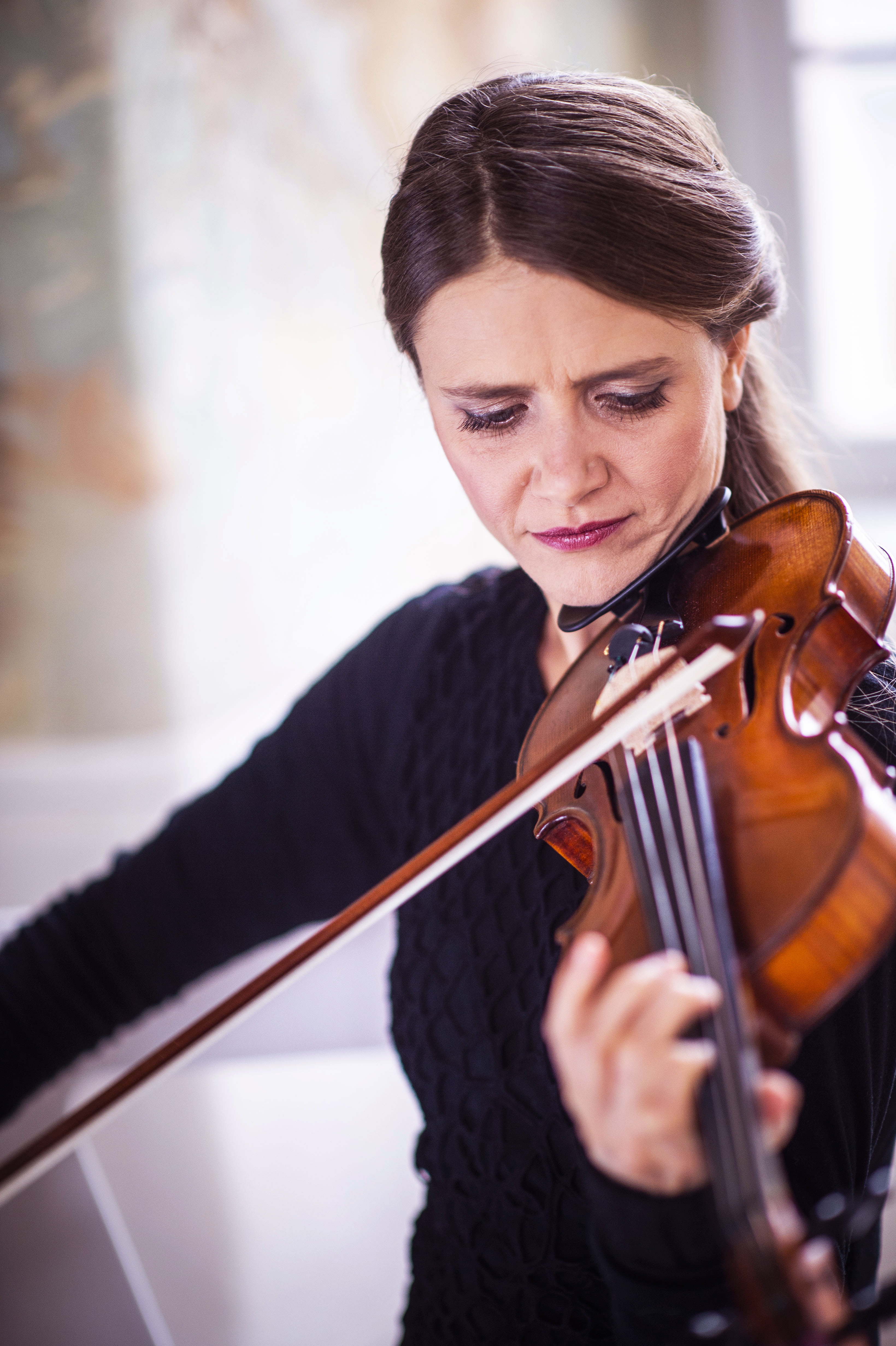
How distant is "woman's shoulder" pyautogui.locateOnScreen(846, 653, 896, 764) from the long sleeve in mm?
390

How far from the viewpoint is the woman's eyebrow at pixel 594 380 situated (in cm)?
62

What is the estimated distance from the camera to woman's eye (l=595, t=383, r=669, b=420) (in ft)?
2.07

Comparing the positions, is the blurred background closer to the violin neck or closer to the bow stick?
the bow stick

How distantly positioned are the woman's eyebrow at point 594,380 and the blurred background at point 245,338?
795 mm

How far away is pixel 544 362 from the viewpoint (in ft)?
2.02

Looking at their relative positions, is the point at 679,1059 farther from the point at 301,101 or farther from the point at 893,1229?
the point at 301,101

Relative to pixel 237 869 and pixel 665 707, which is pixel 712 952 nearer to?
pixel 665 707

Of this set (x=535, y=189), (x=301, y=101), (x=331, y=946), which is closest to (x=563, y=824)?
(x=331, y=946)

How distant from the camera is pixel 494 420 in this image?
2.18 ft

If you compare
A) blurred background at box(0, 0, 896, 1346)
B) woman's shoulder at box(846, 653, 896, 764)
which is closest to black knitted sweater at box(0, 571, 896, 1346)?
woman's shoulder at box(846, 653, 896, 764)

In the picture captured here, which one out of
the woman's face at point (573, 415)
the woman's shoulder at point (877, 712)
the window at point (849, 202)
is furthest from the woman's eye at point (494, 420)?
the window at point (849, 202)

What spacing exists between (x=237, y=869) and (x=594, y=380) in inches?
21.9

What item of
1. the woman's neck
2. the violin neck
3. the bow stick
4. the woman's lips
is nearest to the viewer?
the violin neck

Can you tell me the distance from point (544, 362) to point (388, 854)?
507 mm
